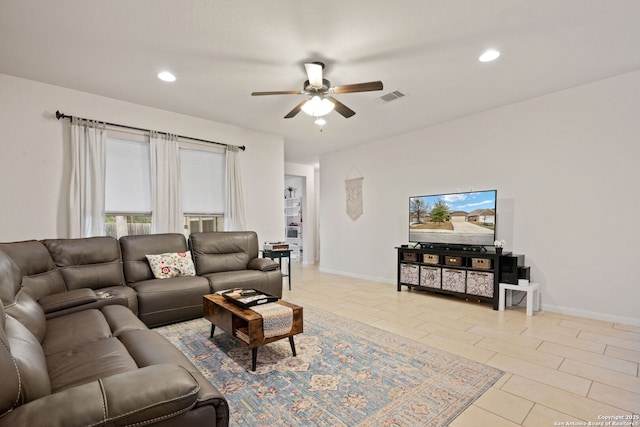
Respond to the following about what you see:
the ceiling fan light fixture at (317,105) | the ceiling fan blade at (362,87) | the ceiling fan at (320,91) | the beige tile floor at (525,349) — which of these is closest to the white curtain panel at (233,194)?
the beige tile floor at (525,349)

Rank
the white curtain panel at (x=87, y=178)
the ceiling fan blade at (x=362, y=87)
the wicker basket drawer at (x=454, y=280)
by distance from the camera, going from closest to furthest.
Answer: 1. the ceiling fan blade at (x=362, y=87)
2. the white curtain panel at (x=87, y=178)
3. the wicker basket drawer at (x=454, y=280)

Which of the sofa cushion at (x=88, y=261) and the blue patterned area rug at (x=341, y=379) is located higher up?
the sofa cushion at (x=88, y=261)

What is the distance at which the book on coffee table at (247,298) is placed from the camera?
248 cm

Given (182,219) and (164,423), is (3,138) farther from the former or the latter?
(164,423)

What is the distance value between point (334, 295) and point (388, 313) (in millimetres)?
1106

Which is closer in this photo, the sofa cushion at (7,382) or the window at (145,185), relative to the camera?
the sofa cushion at (7,382)

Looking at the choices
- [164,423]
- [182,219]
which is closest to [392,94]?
[182,219]

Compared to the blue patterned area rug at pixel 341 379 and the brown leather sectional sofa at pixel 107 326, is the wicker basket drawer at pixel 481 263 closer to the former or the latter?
the blue patterned area rug at pixel 341 379

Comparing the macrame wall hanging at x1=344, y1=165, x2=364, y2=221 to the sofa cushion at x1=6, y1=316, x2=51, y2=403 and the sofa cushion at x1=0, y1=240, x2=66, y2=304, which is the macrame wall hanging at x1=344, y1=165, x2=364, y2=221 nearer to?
the sofa cushion at x1=0, y1=240, x2=66, y2=304

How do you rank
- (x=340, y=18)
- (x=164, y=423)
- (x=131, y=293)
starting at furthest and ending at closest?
(x=131, y=293)
(x=340, y=18)
(x=164, y=423)

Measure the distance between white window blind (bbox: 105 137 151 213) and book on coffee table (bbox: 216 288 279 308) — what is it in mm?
2208

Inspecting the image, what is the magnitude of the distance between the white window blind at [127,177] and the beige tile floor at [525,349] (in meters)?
2.52

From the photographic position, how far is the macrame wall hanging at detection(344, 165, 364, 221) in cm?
604

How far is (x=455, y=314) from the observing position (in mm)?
3637
